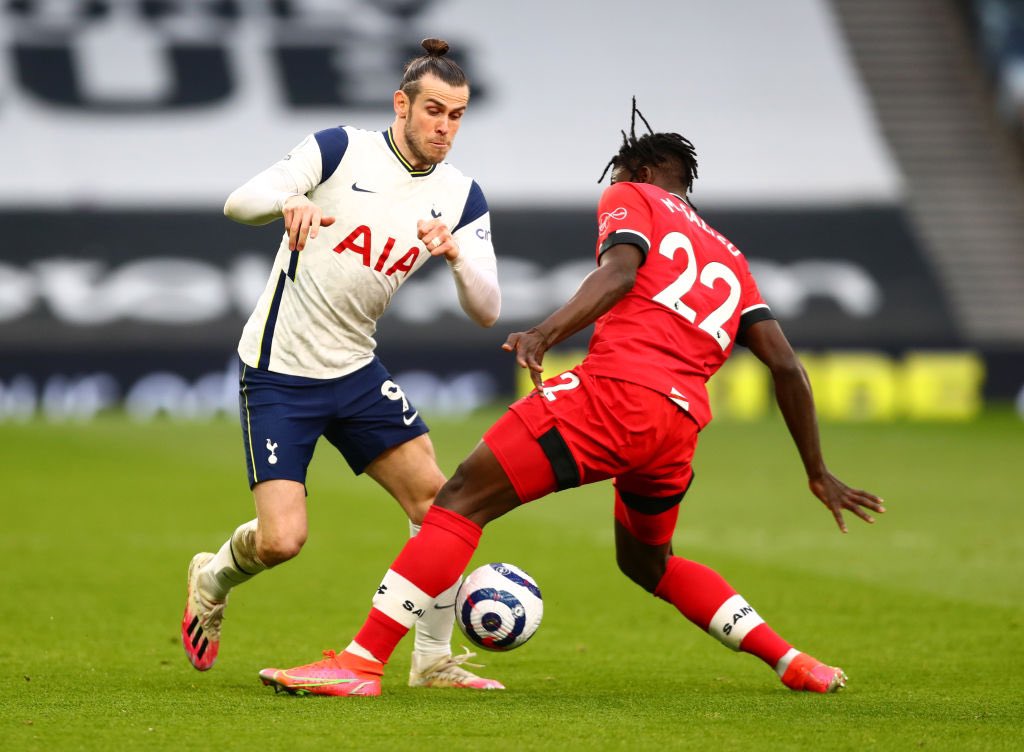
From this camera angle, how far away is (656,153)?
20.0 ft

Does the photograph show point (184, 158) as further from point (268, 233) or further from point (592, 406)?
point (592, 406)

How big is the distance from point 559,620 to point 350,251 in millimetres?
2720

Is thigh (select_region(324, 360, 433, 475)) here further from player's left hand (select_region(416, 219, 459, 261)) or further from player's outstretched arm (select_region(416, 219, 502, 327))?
player's left hand (select_region(416, 219, 459, 261))

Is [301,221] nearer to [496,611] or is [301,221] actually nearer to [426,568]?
[426,568]

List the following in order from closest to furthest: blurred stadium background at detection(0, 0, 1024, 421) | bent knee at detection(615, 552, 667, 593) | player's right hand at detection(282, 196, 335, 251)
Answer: player's right hand at detection(282, 196, 335, 251), bent knee at detection(615, 552, 667, 593), blurred stadium background at detection(0, 0, 1024, 421)

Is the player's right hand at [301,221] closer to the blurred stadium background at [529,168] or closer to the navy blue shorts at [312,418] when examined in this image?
the navy blue shorts at [312,418]

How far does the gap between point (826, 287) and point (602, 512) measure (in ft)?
45.7

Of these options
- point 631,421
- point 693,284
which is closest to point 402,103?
point 693,284

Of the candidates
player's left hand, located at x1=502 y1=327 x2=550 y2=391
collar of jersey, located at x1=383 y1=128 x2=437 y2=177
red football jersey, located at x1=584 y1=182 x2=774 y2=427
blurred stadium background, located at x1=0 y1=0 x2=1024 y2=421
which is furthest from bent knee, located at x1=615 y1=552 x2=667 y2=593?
blurred stadium background, located at x1=0 y1=0 x2=1024 y2=421

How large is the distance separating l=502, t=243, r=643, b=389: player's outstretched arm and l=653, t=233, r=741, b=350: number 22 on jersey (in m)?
0.16

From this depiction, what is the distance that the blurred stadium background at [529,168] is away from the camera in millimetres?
23844

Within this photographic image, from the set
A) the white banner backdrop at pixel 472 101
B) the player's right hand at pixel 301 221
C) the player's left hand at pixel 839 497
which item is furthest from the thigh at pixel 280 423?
the white banner backdrop at pixel 472 101

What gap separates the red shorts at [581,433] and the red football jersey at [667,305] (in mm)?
73

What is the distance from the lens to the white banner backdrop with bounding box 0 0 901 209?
26.5 m
